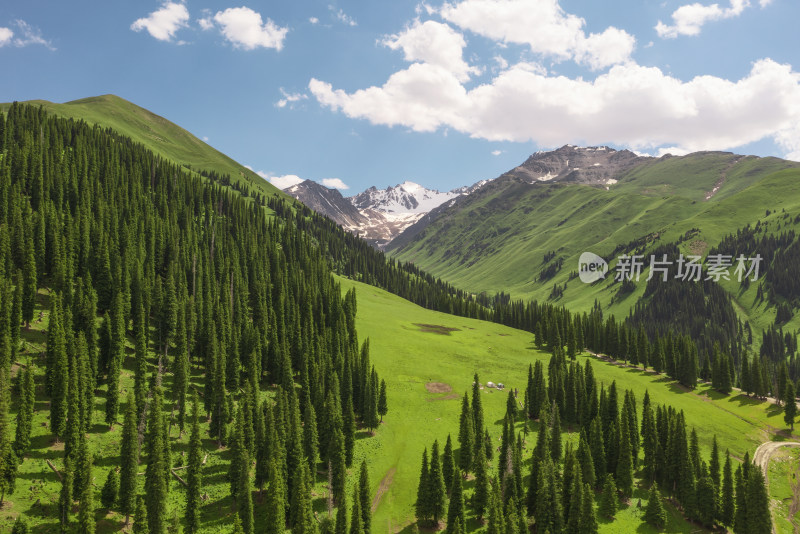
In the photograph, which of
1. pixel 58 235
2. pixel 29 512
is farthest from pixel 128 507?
pixel 58 235

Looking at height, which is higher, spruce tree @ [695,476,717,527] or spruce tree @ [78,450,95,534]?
spruce tree @ [78,450,95,534]

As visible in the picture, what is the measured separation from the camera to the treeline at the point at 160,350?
6638cm

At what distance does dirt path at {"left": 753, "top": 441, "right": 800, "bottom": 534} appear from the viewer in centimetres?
10840

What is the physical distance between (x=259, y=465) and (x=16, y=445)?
35.2 m

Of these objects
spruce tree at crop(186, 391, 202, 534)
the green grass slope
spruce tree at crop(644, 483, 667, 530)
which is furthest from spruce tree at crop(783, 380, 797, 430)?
spruce tree at crop(186, 391, 202, 534)

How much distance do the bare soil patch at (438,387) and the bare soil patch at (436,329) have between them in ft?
160

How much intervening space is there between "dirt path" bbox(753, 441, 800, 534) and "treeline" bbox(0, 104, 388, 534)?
94.3m

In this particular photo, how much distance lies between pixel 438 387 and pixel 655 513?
2287 inches

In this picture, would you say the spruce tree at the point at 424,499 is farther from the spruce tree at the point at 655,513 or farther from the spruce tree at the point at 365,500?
the spruce tree at the point at 655,513

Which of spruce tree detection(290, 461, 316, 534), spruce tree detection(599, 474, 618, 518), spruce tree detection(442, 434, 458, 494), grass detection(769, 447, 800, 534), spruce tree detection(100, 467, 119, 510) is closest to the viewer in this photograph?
spruce tree detection(100, 467, 119, 510)

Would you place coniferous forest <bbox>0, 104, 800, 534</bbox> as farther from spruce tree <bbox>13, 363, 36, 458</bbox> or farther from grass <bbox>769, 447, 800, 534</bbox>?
grass <bbox>769, 447, 800, 534</bbox>

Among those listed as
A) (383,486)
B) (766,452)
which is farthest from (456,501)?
(766,452)

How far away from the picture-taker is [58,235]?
382 feet

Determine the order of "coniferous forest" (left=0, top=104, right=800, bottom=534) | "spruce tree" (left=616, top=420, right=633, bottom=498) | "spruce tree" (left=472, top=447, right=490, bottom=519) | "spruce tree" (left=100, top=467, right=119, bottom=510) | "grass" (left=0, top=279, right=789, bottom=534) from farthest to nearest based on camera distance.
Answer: "spruce tree" (left=616, top=420, right=633, bottom=498) → "spruce tree" (left=472, top=447, right=490, bottom=519) → "coniferous forest" (left=0, top=104, right=800, bottom=534) → "grass" (left=0, top=279, right=789, bottom=534) → "spruce tree" (left=100, top=467, right=119, bottom=510)
